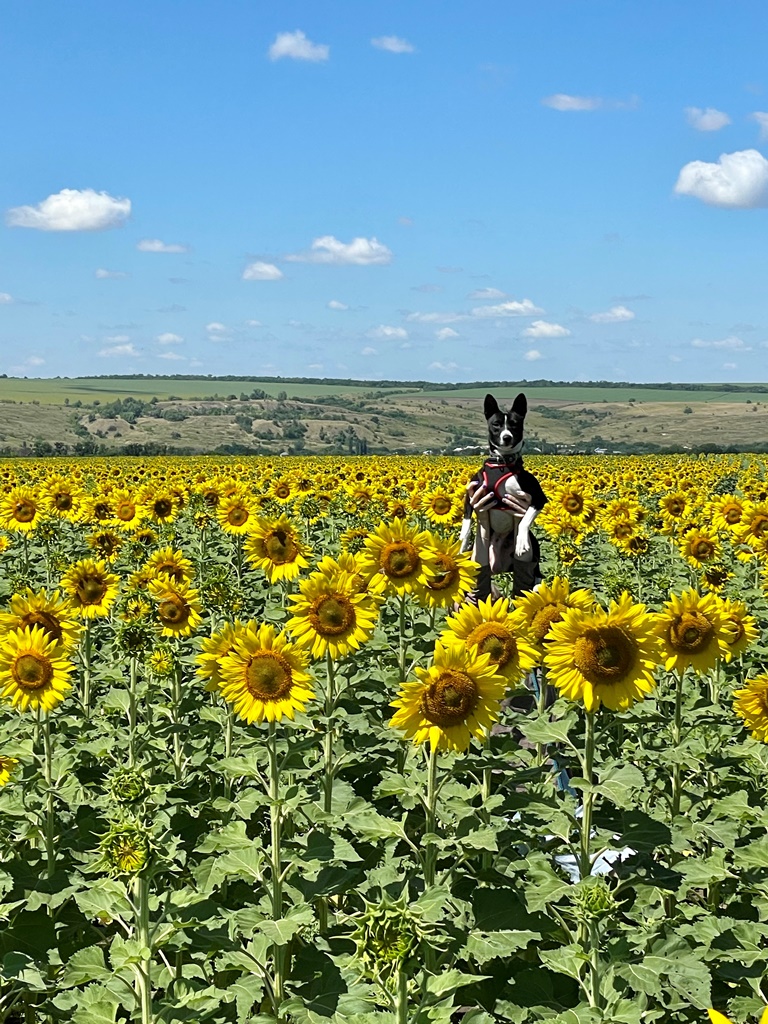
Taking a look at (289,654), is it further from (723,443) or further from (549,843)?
(723,443)

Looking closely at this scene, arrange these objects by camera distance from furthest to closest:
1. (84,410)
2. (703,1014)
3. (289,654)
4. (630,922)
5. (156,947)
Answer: (84,410), (630,922), (289,654), (703,1014), (156,947)

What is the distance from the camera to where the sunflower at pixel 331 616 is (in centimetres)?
566

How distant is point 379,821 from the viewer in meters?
4.72

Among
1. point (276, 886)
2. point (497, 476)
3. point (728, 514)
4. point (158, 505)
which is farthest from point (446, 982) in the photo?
point (158, 505)

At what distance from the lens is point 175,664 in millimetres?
7039

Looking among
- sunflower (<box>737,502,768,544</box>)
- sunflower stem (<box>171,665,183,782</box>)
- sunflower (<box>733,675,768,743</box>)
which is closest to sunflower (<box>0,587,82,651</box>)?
sunflower stem (<box>171,665,183,782</box>)

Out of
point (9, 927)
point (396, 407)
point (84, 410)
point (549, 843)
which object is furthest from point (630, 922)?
point (396, 407)

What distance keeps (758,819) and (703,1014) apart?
1.09 m

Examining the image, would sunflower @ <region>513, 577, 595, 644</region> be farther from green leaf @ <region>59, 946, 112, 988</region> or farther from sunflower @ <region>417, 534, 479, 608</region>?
Result: green leaf @ <region>59, 946, 112, 988</region>

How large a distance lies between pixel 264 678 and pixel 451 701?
105 centimetres

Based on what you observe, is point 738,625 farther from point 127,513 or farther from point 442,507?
point 127,513

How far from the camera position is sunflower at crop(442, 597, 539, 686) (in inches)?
206

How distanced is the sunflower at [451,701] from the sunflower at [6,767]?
2.31m

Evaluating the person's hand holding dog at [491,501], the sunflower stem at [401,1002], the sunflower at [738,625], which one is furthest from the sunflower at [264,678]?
the person's hand holding dog at [491,501]
